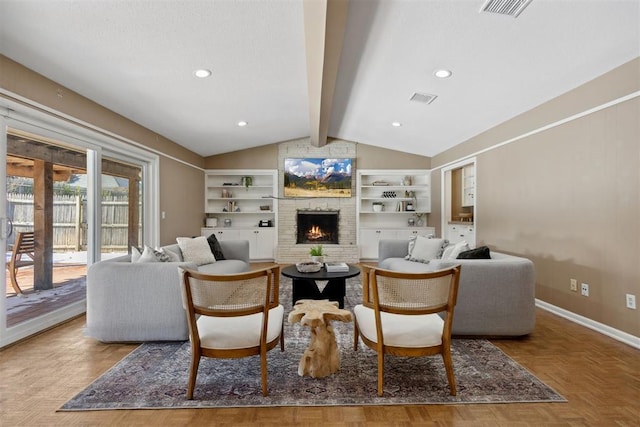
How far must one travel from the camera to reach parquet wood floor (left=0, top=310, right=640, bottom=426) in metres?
1.76

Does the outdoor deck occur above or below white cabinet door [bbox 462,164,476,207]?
below

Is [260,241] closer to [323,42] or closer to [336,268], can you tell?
[336,268]

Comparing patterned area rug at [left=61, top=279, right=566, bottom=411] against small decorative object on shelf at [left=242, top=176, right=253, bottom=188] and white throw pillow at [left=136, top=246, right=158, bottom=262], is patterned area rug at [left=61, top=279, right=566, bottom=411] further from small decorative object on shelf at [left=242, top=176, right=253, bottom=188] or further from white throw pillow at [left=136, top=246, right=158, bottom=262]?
small decorative object on shelf at [left=242, top=176, right=253, bottom=188]

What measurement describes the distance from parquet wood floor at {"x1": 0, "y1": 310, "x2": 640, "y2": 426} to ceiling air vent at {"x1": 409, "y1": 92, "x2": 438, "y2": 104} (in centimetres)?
304

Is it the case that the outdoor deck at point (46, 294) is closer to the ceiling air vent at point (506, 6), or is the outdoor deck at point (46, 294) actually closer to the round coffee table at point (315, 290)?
the round coffee table at point (315, 290)

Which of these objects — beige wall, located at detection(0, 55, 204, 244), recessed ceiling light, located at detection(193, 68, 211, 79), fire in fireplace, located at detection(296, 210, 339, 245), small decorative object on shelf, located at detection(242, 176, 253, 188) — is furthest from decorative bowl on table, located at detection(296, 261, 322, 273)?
small decorative object on shelf, located at detection(242, 176, 253, 188)

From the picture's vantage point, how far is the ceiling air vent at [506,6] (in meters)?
2.36

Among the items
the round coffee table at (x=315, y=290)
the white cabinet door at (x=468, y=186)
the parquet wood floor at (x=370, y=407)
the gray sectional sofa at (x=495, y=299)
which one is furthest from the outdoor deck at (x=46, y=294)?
the white cabinet door at (x=468, y=186)

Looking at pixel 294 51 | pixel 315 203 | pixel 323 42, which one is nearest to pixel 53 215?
pixel 294 51

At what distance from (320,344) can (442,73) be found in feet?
10.2

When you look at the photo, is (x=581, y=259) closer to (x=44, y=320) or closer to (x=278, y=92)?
(x=278, y=92)

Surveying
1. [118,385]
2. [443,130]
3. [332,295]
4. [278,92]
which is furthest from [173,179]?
[443,130]

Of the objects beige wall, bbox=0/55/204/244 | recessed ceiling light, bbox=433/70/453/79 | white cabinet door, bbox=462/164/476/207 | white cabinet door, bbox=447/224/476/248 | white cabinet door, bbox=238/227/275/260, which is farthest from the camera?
white cabinet door, bbox=238/227/275/260

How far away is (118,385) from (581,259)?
4.19 metres
